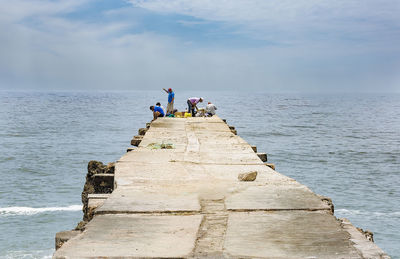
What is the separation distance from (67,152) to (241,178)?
22640 mm

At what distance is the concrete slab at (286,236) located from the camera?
340 centimetres

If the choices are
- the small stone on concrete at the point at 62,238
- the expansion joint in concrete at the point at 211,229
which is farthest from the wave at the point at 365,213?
the small stone on concrete at the point at 62,238

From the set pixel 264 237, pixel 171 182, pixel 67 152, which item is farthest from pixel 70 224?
pixel 67 152

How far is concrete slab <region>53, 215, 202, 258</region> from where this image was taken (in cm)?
334

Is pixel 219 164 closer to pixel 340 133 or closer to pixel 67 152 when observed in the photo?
pixel 67 152

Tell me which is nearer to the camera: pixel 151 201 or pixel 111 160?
pixel 151 201

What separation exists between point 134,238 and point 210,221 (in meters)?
0.81

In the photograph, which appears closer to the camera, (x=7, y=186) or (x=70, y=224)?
(x=70, y=224)

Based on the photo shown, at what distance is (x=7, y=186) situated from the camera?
17859mm

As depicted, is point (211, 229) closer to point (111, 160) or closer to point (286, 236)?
point (286, 236)

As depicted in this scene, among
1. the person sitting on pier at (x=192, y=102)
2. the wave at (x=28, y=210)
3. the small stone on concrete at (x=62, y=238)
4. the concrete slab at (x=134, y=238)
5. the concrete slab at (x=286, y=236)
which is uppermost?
the person sitting on pier at (x=192, y=102)

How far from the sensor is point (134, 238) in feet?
12.1

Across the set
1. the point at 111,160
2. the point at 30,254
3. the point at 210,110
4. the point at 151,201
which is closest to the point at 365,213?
the point at 210,110

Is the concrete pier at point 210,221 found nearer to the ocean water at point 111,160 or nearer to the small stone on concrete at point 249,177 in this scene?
the small stone on concrete at point 249,177
